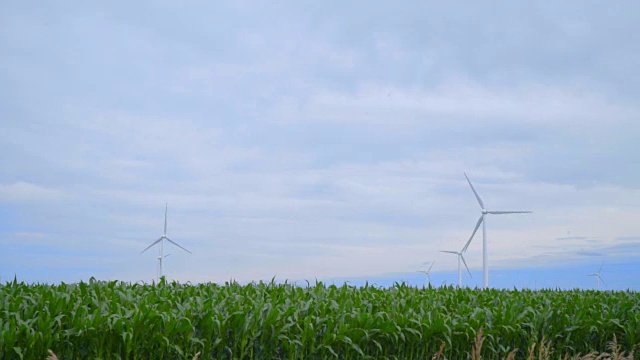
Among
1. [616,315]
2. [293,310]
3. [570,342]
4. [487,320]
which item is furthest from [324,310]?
[616,315]

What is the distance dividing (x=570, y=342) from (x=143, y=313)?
673 centimetres

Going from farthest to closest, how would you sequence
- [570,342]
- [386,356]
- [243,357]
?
[570,342], [386,356], [243,357]

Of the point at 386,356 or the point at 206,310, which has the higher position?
the point at 206,310

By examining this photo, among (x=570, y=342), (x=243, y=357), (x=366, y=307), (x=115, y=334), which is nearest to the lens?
(x=115, y=334)

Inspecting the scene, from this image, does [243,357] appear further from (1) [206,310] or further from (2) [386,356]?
(2) [386,356]

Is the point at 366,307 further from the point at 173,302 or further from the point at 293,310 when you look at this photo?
the point at 173,302

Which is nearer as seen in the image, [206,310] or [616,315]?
[206,310]

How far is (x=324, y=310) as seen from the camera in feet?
28.3

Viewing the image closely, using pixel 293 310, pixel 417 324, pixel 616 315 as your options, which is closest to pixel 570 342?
pixel 616 315

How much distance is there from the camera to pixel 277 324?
7.95 meters

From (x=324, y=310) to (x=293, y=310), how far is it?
55 cm

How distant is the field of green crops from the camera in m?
7.41

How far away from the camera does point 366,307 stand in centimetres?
945

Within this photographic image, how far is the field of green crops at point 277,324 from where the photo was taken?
7.41 meters
